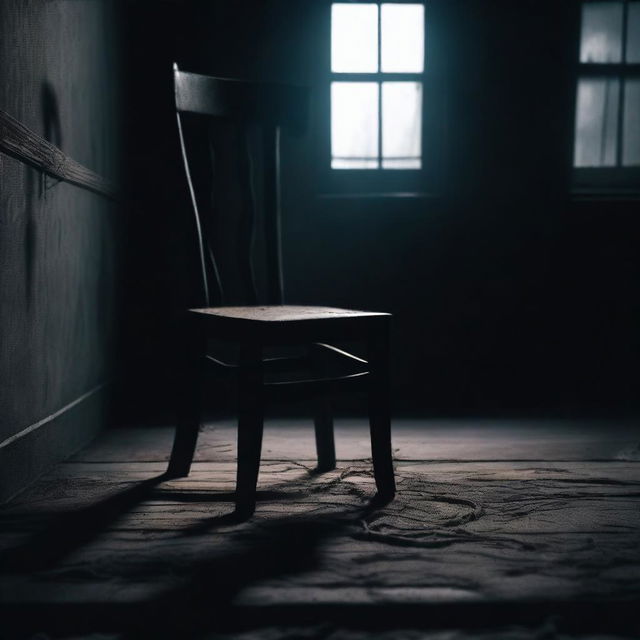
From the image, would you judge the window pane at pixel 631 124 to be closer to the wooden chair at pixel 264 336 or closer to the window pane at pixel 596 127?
the window pane at pixel 596 127

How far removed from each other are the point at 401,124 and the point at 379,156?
17 centimetres

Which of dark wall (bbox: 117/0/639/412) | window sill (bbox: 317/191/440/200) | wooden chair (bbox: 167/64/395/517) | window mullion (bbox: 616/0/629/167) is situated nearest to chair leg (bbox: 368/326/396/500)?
wooden chair (bbox: 167/64/395/517)

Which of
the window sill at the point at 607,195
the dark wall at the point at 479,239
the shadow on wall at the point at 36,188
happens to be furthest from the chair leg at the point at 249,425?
the window sill at the point at 607,195

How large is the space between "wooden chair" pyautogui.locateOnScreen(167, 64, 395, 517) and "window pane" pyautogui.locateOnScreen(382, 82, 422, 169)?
1.10m

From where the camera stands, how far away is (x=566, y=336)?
3467 mm

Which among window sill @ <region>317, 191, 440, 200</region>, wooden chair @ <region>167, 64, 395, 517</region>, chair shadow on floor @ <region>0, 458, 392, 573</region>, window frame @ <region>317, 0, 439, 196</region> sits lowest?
chair shadow on floor @ <region>0, 458, 392, 573</region>

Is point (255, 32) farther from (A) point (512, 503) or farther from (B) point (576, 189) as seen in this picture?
(A) point (512, 503)

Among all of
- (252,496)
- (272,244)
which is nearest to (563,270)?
(272,244)

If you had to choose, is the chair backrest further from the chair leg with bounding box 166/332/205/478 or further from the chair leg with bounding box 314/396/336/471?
the chair leg with bounding box 314/396/336/471

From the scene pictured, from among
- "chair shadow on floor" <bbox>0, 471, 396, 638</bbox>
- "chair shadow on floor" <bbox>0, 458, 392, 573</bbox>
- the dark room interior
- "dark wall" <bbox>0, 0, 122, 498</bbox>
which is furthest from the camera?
"dark wall" <bbox>0, 0, 122, 498</bbox>

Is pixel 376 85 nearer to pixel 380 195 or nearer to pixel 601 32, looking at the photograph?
pixel 380 195

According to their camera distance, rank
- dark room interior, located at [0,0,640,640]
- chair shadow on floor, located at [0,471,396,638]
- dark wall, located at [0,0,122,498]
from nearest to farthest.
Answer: chair shadow on floor, located at [0,471,396,638] → dark room interior, located at [0,0,640,640] → dark wall, located at [0,0,122,498]

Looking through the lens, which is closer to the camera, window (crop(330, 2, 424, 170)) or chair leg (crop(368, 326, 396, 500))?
chair leg (crop(368, 326, 396, 500))

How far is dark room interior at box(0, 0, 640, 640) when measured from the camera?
141 cm
